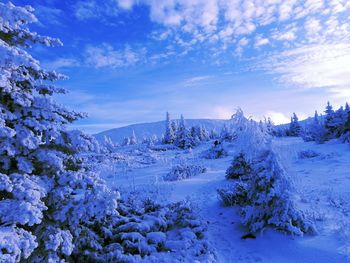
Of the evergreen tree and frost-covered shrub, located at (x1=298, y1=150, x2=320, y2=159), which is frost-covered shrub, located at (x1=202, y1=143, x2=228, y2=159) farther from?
the evergreen tree

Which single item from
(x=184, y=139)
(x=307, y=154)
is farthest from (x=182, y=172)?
(x=184, y=139)

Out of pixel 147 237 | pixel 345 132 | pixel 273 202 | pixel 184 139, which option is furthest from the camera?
pixel 184 139

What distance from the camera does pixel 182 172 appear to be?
16.5 meters

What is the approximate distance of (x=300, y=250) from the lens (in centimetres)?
721

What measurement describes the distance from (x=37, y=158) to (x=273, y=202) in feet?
18.6

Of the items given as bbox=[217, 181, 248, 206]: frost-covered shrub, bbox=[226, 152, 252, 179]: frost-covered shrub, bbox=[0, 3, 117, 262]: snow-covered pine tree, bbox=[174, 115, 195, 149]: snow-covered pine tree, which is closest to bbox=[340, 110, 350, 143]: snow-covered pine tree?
bbox=[226, 152, 252, 179]: frost-covered shrub

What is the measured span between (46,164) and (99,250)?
238cm

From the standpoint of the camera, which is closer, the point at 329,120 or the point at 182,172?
the point at 182,172

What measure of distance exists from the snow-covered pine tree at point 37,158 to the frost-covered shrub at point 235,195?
5.74 metres

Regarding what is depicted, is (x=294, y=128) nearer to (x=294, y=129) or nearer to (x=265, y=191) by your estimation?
(x=294, y=129)

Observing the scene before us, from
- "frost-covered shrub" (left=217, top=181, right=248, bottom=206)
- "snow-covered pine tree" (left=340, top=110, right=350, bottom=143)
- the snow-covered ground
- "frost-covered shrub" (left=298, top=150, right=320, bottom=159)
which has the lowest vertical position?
the snow-covered ground

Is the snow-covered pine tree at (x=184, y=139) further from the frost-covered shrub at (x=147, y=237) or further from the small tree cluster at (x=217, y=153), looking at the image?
the frost-covered shrub at (x=147, y=237)

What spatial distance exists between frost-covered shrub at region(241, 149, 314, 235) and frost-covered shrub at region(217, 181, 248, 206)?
1525 millimetres

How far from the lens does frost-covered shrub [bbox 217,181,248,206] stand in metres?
9.89
